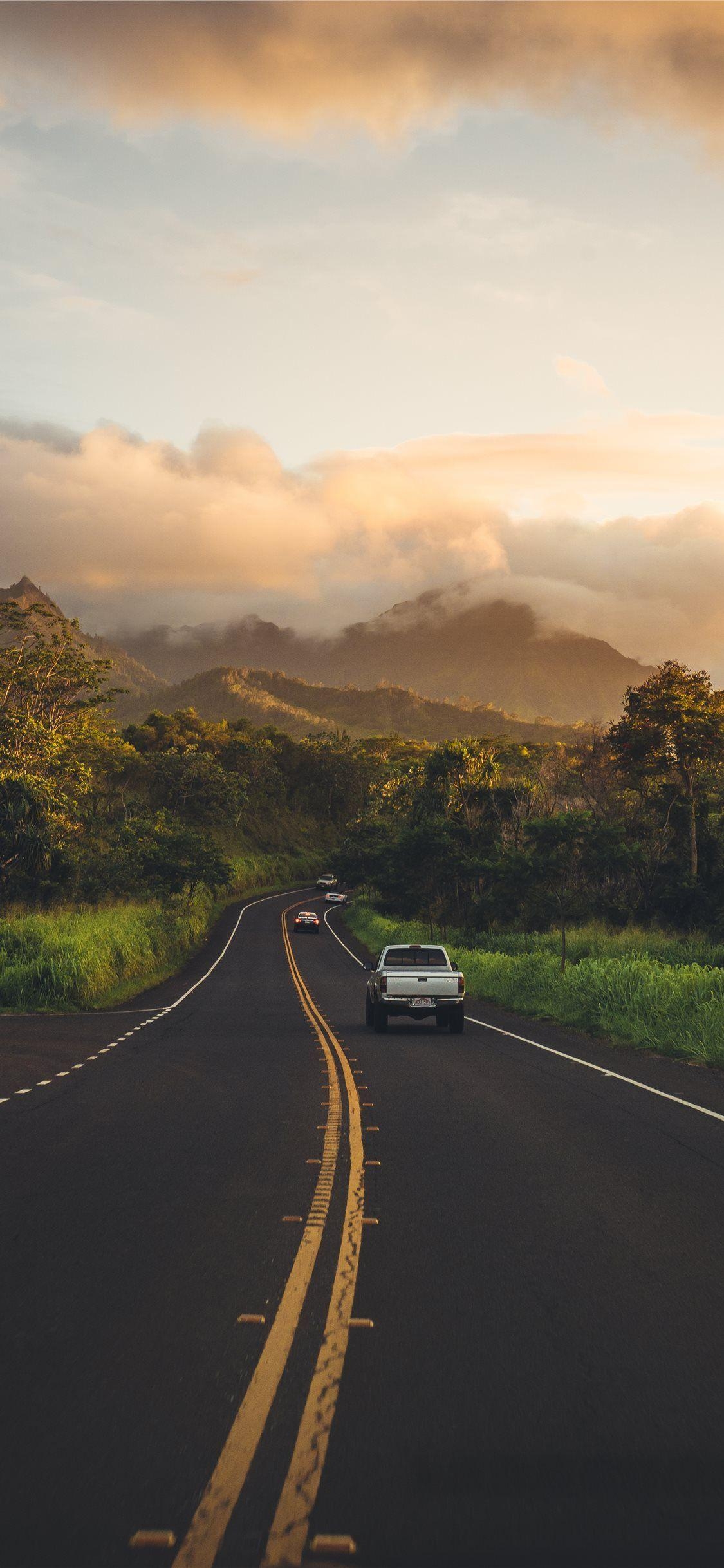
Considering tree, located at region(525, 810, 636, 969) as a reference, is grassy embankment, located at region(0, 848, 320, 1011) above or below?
below

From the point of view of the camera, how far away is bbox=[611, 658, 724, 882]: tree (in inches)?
2047

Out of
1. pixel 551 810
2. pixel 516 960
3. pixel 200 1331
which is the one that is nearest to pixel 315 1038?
pixel 516 960

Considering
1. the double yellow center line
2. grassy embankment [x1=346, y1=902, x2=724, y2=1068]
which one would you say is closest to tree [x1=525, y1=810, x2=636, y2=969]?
grassy embankment [x1=346, y1=902, x2=724, y2=1068]

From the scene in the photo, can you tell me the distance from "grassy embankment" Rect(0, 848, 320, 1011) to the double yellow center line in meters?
20.8

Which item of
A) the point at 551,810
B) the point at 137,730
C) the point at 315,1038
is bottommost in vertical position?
the point at 315,1038

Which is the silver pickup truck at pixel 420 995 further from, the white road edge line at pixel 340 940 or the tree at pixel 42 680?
the tree at pixel 42 680

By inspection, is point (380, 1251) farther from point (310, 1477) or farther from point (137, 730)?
point (137, 730)

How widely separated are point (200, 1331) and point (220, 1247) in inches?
58.6

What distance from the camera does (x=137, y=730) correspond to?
426 ft

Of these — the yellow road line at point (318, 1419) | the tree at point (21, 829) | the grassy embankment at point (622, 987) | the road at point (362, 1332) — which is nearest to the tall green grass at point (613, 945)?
the grassy embankment at point (622, 987)

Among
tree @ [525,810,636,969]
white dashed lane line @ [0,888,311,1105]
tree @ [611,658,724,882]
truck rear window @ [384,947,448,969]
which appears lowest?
white dashed lane line @ [0,888,311,1105]

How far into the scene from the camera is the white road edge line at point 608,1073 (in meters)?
12.4

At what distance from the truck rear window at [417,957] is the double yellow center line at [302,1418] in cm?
1468

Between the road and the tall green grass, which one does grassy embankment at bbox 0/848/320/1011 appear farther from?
the road
